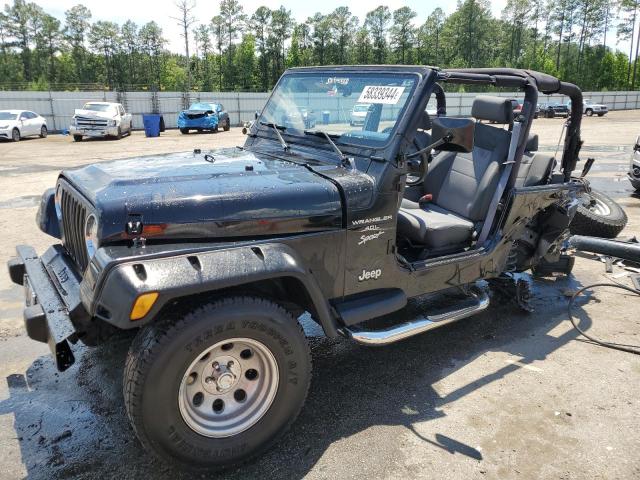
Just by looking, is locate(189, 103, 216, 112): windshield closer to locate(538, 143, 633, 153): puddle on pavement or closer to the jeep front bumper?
locate(538, 143, 633, 153): puddle on pavement

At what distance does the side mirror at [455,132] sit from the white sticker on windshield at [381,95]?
0.42m

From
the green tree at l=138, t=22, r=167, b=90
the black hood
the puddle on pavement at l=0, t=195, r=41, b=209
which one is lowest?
the puddle on pavement at l=0, t=195, r=41, b=209

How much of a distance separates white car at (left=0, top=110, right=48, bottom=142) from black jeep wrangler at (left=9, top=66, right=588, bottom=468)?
2029 cm

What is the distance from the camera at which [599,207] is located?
7098 mm

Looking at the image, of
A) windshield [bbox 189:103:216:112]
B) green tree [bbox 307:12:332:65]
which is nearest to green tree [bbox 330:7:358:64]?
green tree [bbox 307:12:332:65]

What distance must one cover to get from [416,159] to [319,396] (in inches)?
66.3

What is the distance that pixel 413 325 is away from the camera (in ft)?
11.3

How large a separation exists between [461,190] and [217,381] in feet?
9.45

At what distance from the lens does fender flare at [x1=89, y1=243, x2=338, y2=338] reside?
2322 mm

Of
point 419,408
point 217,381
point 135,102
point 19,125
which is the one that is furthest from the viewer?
point 135,102

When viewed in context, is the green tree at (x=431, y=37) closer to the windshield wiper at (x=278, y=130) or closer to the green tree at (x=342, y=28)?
the green tree at (x=342, y=28)

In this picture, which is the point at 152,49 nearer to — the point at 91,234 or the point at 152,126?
the point at 152,126

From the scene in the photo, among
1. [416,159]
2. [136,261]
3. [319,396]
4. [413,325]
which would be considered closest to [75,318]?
[136,261]

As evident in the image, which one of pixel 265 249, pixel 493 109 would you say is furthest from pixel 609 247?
pixel 265 249
